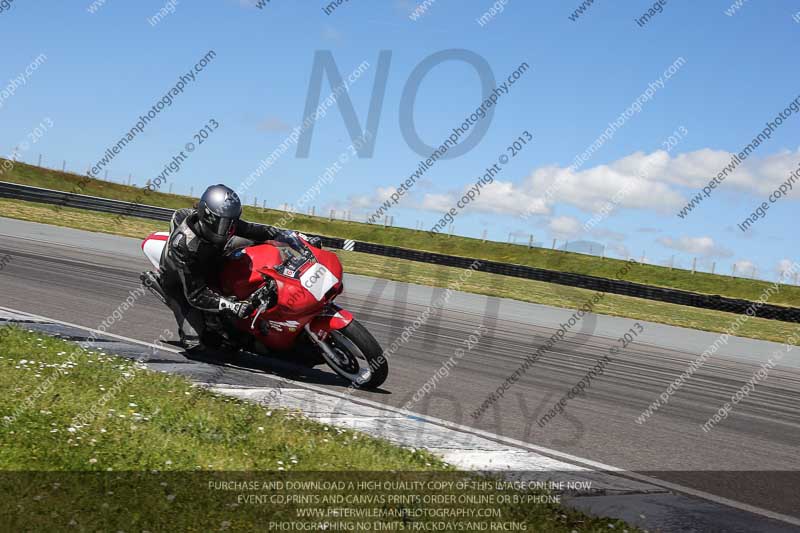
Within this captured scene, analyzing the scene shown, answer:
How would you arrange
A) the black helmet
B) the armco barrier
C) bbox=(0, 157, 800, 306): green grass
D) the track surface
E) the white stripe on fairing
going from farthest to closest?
bbox=(0, 157, 800, 306): green grass < the armco barrier < the black helmet < the track surface < the white stripe on fairing

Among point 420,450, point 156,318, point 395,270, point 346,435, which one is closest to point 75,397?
point 346,435

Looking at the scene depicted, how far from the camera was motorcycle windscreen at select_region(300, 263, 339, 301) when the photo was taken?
750 centimetres

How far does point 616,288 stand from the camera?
3066 centimetres

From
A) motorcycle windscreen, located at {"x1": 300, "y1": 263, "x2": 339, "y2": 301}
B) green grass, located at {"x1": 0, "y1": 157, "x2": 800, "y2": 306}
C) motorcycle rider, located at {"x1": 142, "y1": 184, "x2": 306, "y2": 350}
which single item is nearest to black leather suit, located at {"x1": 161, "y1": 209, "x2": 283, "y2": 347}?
motorcycle rider, located at {"x1": 142, "y1": 184, "x2": 306, "y2": 350}

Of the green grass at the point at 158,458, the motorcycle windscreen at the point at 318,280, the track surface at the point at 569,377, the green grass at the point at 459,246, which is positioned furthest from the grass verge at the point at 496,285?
the green grass at the point at 158,458

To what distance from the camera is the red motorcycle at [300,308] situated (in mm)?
7547

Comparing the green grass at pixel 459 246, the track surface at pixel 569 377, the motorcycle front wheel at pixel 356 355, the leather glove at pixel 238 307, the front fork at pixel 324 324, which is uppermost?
the leather glove at pixel 238 307

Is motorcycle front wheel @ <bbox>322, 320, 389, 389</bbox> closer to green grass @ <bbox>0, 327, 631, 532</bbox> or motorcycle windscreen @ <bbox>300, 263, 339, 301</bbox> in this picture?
motorcycle windscreen @ <bbox>300, 263, 339, 301</bbox>

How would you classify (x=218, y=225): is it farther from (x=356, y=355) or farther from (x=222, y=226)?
(x=356, y=355)

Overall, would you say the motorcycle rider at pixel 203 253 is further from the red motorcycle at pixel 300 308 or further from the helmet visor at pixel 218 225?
the red motorcycle at pixel 300 308

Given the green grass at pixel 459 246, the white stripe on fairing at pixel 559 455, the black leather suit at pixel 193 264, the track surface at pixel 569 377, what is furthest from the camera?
the green grass at pixel 459 246

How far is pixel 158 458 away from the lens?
14.5 ft

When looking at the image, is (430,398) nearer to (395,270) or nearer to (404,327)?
(404,327)

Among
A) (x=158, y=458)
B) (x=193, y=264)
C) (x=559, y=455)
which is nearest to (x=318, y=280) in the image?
(x=193, y=264)
